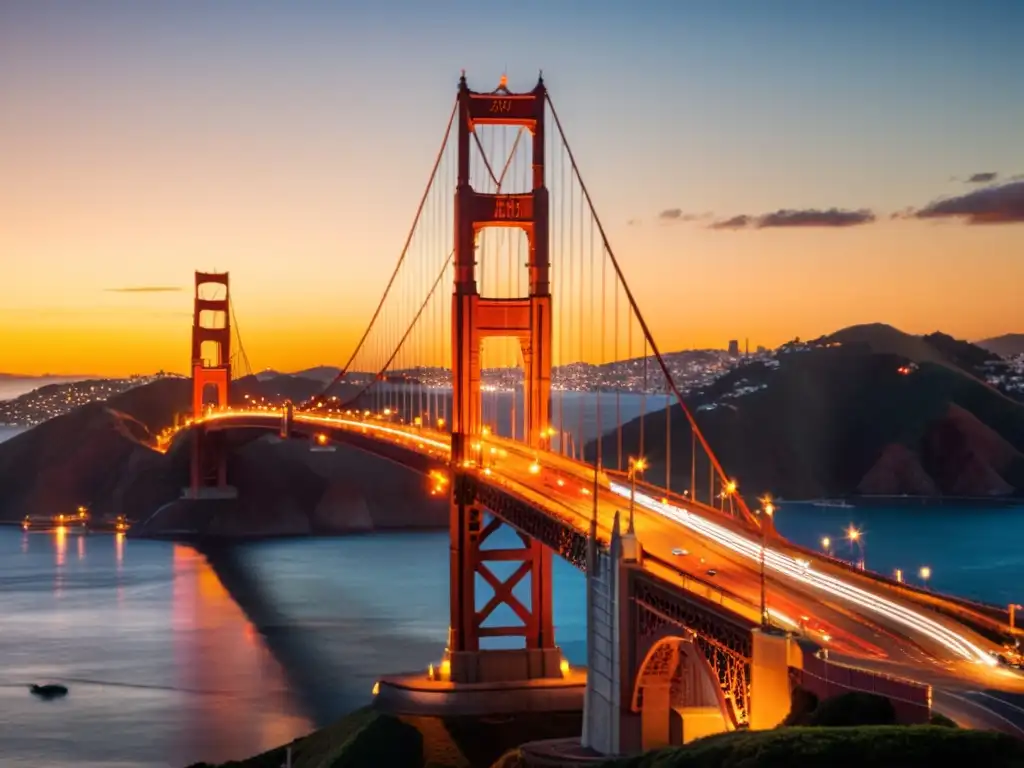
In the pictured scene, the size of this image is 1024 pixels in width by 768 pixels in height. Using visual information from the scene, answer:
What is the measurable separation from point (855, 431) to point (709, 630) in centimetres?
10730

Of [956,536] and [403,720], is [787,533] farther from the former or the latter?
[403,720]

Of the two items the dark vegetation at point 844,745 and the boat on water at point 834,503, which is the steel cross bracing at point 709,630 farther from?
the boat on water at point 834,503

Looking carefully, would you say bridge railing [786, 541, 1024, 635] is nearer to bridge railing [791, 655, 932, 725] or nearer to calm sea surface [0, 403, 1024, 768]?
bridge railing [791, 655, 932, 725]

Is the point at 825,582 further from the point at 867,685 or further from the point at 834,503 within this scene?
the point at 834,503

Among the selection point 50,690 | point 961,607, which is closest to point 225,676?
point 50,690

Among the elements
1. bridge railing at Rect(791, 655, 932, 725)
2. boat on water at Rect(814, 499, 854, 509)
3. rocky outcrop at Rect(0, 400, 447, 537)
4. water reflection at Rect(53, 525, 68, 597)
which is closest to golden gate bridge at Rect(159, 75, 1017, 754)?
bridge railing at Rect(791, 655, 932, 725)

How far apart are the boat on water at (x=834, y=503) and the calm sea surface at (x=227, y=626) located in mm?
14024

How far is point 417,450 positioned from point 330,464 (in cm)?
5674

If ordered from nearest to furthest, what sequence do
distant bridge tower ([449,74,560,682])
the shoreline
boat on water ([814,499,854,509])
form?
distant bridge tower ([449,74,560,682]), boat on water ([814,499,854,509]), the shoreline

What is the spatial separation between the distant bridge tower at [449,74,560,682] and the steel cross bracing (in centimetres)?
1379

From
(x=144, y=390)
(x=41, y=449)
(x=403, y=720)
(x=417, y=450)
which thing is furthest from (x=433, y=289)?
(x=144, y=390)

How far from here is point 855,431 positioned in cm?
12312

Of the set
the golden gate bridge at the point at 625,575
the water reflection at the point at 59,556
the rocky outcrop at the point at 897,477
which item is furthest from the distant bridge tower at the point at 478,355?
the rocky outcrop at the point at 897,477

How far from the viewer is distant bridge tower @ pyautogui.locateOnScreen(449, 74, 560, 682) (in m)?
35.8
